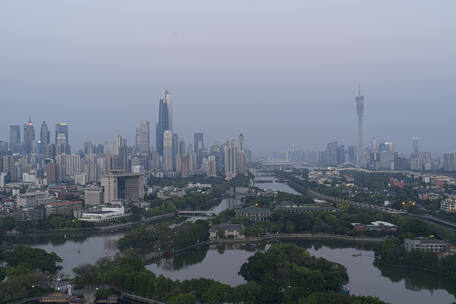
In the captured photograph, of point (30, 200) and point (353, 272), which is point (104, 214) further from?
point (353, 272)

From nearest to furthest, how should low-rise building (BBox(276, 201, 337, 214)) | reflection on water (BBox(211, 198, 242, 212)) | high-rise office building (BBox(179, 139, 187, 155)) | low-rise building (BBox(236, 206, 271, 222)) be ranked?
low-rise building (BBox(236, 206, 271, 222)) → low-rise building (BBox(276, 201, 337, 214)) → reflection on water (BBox(211, 198, 242, 212)) → high-rise office building (BBox(179, 139, 187, 155))

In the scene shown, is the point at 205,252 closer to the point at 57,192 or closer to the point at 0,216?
the point at 0,216

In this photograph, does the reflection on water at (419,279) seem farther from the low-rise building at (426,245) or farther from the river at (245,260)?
the low-rise building at (426,245)

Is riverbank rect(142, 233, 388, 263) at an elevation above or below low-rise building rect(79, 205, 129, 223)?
below

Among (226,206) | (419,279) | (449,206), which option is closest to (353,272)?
(419,279)

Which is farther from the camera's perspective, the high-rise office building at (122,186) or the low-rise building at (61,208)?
the high-rise office building at (122,186)

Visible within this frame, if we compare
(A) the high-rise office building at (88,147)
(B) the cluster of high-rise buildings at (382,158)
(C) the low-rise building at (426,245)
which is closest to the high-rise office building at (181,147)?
(A) the high-rise office building at (88,147)

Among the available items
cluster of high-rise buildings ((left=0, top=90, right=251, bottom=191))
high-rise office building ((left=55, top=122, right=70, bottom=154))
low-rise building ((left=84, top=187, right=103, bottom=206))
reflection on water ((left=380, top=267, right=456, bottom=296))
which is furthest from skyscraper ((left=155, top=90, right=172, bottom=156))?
reflection on water ((left=380, top=267, right=456, bottom=296))

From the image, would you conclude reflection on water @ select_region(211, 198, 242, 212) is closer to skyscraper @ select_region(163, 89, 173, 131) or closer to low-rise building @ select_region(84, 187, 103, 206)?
low-rise building @ select_region(84, 187, 103, 206)
